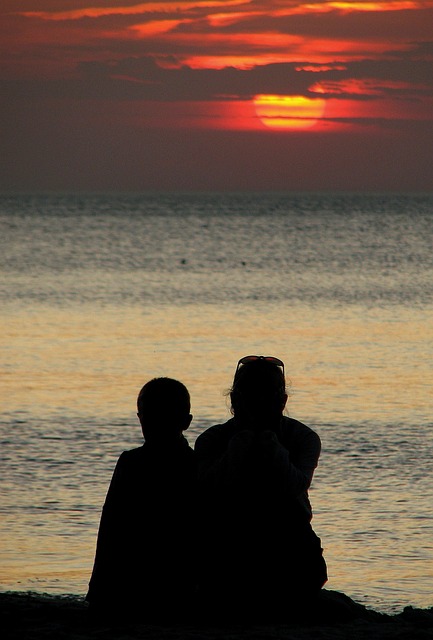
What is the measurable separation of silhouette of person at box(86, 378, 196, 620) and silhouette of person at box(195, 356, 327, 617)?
0.10 m

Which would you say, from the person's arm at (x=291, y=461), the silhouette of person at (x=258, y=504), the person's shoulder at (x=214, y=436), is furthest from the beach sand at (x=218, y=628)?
the person's shoulder at (x=214, y=436)

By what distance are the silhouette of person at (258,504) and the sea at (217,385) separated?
0.19m

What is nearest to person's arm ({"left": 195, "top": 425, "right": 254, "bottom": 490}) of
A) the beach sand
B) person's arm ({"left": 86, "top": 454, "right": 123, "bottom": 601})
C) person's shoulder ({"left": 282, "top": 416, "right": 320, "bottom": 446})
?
person's shoulder ({"left": 282, "top": 416, "right": 320, "bottom": 446})

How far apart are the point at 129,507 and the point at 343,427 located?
8.69 m

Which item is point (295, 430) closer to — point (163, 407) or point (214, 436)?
point (214, 436)

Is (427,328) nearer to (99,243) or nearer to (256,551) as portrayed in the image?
(256,551)

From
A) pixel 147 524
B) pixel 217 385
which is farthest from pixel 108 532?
pixel 217 385

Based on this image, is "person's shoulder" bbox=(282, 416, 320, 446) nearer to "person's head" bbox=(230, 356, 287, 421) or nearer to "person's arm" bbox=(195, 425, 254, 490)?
"person's head" bbox=(230, 356, 287, 421)

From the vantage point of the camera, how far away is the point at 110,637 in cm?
467

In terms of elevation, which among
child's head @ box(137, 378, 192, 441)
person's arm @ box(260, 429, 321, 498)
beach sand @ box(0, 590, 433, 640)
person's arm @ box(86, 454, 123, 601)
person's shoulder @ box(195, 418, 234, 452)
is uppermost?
child's head @ box(137, 378, 192, 441)

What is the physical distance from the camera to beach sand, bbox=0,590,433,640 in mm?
4648

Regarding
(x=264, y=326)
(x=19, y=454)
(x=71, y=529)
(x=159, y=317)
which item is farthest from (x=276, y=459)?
(x=159, y=317)

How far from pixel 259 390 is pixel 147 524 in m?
0.71

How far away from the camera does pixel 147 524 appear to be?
15.1 ft
